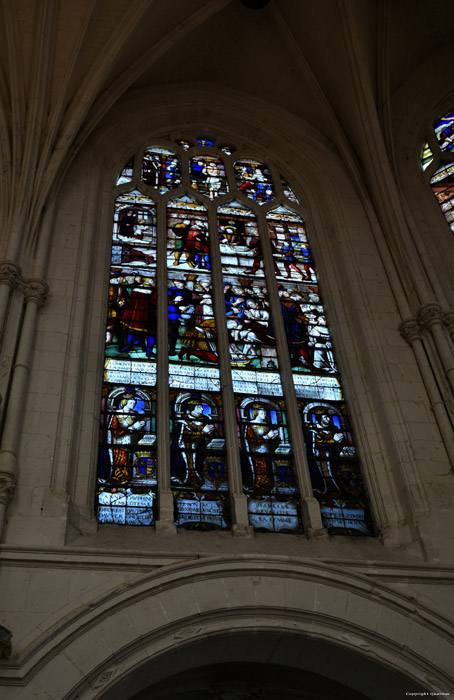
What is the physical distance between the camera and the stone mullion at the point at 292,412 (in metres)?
7.79

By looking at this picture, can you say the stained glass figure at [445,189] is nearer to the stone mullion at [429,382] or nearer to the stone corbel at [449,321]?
the stone corbel at [449,321]

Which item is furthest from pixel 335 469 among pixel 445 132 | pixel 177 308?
pixel 445 132

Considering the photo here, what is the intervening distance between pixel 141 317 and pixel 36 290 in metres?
1.36

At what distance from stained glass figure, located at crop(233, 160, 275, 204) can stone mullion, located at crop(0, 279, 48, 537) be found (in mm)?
4142

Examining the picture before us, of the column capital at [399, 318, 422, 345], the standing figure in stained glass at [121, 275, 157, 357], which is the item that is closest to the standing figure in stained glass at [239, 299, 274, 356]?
the standing figure in stained glass at [121, 275, 157, 357]

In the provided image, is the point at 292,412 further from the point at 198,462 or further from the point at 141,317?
the point at 141,317

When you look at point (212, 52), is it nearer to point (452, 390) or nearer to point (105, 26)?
point (105, 26)

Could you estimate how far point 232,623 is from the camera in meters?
6.70

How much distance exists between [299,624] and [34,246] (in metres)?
5.10

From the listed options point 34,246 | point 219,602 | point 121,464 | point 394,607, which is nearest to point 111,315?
point 34,246

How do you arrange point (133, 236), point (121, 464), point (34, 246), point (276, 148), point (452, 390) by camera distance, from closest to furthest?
point (121, 464) < point (452, 390) < point (34, 246) < point (133, 236) < point (276, 148)

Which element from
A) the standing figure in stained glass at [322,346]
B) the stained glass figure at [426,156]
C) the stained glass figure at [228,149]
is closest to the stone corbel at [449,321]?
the standing figure in stained glass at [322,346]

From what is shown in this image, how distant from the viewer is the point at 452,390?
8.62 metres

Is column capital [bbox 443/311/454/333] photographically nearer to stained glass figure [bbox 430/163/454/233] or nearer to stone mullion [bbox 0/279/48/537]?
stained glass figure [bbox 430/163/454/233]
